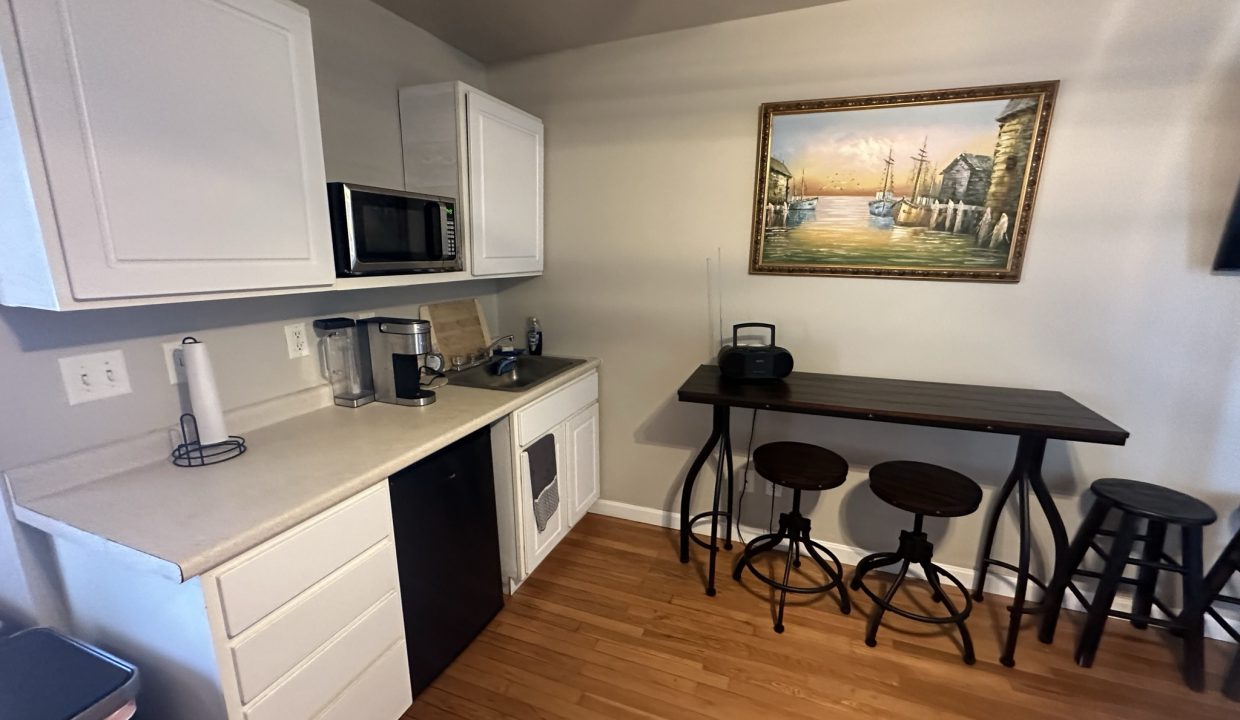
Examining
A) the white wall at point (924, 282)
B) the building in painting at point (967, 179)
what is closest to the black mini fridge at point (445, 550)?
the white wall at point (924, 282)

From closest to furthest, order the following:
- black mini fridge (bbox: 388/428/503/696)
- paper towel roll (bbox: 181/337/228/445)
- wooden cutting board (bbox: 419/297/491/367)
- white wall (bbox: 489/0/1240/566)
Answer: paper towel roll (bbox: 181/337/228/445)
black mini fridge (bbox: 388/428/503/696)
white wall (bbox: 489/0/1240/566)
wooden cutting board (bbox: 419/297/491/367)

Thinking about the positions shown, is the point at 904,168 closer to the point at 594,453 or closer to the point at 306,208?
the point at 594,453

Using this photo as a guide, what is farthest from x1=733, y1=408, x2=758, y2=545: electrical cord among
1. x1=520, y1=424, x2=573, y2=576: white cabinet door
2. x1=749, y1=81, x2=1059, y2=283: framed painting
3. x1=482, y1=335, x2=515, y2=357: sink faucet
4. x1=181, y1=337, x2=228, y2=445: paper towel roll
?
x1=181, y1=337, x2=228, y2=445: paper towel roll

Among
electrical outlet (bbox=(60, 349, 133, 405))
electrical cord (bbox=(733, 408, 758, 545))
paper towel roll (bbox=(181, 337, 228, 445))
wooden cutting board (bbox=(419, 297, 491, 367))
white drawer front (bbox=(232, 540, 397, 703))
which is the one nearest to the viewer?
white drawer front (bbox=(232, 540, 397, 703))

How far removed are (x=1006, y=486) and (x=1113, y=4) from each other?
5.80 feet

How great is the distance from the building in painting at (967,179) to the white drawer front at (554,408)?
1743 millimetres

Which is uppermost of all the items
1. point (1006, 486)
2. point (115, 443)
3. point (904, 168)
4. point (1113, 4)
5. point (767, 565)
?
point (1113, 4)

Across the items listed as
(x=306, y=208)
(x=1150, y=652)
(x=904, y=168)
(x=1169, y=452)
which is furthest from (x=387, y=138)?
(x=1150, y=652)

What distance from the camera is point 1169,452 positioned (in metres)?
1.93

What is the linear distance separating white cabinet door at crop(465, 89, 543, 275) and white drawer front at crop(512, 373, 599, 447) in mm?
622

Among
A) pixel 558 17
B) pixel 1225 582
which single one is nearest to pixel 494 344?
pixel 558 17

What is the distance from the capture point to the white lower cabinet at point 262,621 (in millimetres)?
1048

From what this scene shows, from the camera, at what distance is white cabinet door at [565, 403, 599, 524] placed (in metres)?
2.46

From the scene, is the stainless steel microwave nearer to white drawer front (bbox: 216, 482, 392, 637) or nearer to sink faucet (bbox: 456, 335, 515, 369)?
sink faucet (bbox: 456, 335, 515, 369)
